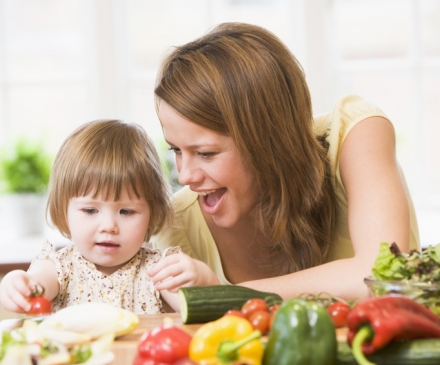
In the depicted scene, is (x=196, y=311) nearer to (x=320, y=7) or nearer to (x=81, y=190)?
(x=81, y=190)

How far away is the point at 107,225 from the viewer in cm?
177

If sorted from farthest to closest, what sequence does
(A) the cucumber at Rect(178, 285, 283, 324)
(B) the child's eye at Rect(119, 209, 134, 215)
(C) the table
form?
1. (B) the child's eye at Rect(119, 209, 134, 215)
2. (A) the cucumber at Rect(178, 285, 283, 324)
3. (C) the table

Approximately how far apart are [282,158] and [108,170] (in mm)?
493

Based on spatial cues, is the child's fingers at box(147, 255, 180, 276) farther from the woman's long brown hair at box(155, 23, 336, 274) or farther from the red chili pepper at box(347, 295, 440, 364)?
the red chili pepper at box(347, 295, 440, 364)

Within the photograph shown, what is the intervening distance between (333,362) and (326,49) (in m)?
3.05

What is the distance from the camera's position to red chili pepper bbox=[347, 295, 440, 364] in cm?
100

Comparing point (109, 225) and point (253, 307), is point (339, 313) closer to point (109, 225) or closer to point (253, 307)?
point (253, 307)

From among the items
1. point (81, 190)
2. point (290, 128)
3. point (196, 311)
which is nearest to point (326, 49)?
point (290, 128)

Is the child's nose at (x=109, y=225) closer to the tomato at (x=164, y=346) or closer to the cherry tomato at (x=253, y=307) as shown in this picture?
the cherry tomato at (x=253, y=307)

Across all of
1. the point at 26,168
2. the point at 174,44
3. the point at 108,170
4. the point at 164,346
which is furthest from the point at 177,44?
the point at 164,346

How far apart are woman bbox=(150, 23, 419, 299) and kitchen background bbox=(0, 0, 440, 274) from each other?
192 centimetres

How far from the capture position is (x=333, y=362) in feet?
3.27

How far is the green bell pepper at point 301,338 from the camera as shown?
965 mm

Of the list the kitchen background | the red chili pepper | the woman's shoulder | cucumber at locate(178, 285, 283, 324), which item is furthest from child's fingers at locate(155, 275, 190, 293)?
the kitchen background
